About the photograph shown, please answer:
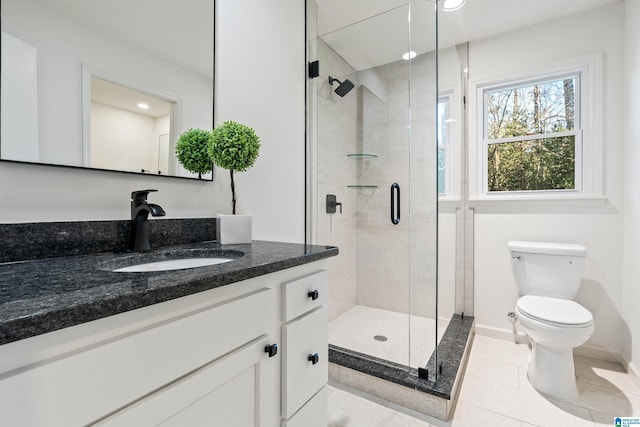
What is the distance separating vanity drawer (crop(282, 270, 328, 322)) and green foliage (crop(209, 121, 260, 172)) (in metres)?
0.58

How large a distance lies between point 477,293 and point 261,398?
2265 millimetres

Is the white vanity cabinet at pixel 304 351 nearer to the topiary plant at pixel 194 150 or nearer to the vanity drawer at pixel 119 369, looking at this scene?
the vanity drawer at pixel 119 369

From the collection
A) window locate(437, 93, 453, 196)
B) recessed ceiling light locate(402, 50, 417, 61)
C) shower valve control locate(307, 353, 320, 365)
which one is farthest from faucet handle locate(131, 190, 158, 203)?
window locate(437, 93, 453, 196)

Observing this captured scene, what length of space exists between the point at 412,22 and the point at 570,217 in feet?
5.90

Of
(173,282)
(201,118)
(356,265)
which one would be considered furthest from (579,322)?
(201,118)

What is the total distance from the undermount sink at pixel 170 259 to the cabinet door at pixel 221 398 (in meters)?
0.32

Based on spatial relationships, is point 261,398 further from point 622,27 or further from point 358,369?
point 622,27

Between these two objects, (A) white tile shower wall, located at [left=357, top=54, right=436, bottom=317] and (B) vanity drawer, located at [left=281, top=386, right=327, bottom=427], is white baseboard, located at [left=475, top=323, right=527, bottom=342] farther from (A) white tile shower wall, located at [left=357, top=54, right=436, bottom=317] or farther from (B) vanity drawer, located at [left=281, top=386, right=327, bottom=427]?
(B) vanity drawer, located at [left=281, top=386, right=327, bottom=427]

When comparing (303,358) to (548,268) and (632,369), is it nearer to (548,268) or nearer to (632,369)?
(548,268)

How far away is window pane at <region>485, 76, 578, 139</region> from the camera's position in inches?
88.1

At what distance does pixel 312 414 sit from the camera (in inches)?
39.4

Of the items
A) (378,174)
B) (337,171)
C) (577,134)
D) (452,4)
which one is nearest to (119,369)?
(337,171)

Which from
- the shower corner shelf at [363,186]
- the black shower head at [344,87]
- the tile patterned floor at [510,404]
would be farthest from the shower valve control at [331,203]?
the tile patterned floor at [510,404]

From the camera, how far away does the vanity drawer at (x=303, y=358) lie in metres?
0.87
